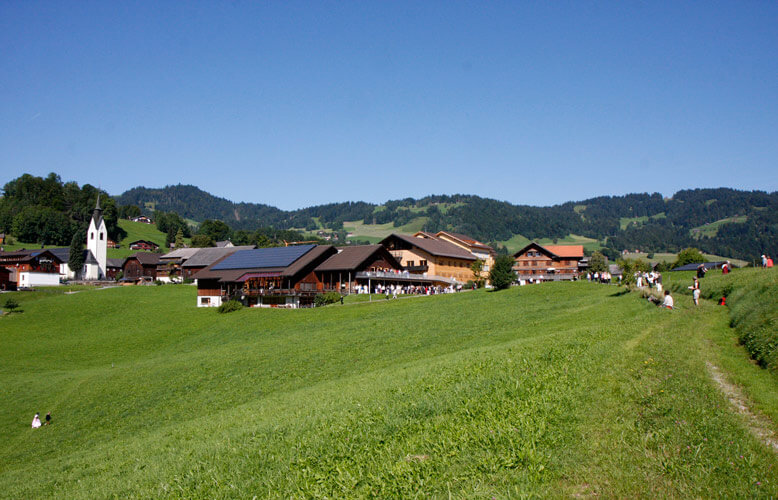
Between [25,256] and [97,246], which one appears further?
[97,246]

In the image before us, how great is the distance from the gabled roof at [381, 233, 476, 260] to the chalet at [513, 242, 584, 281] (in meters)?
12.4

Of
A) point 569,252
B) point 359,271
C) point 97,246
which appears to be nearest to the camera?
point 359,271

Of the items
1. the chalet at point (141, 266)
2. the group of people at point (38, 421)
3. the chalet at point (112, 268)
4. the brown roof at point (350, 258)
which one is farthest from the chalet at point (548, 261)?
the chalet at point (112, 268)

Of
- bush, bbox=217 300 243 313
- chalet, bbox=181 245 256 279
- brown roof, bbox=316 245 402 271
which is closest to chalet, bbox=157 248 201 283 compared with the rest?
chalet, bbox=181 245 256 279

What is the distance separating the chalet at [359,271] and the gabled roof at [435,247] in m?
6.65

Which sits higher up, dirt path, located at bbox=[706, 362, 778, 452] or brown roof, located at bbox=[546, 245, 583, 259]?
brown roof, located at bbox=[546, 245, 583, 259]

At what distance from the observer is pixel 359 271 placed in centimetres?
6919

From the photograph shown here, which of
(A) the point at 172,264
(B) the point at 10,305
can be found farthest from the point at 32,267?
(B) the point at 10,305

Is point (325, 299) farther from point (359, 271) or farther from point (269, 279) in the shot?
point (269, 279)

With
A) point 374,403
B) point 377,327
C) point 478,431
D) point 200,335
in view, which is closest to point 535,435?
point 478,431

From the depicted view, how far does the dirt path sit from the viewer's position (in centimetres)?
1019

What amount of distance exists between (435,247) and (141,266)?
72267 mm

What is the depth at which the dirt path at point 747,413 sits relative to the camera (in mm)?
10193

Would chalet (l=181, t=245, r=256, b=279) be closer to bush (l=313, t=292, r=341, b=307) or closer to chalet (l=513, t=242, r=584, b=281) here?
bush (l=313, t=292, r=341, b=307)
